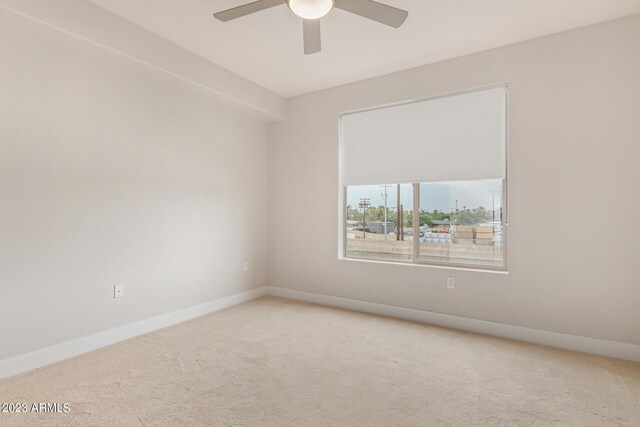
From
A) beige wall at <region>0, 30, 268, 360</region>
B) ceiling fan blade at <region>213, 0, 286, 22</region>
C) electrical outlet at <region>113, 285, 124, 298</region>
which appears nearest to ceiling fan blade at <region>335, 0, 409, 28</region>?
ceiling fan blade at <region>213, 0, 286, 22</region>

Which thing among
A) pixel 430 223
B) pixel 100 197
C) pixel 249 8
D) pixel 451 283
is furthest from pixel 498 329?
pixel 100 197

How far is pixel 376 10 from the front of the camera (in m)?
2.10

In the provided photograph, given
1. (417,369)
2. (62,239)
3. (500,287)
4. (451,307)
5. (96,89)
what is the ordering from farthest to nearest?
1. (451,307)
2. (500,287)
3. (96,89)
4. (62,239)
5. (417,369)

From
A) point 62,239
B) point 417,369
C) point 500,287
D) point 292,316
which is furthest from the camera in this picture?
point 292,316

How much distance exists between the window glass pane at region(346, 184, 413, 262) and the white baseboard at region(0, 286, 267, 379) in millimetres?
1820

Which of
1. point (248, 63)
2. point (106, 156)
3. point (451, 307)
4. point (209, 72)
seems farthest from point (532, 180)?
point (106, 156)

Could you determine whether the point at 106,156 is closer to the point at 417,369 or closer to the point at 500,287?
the point at 417,369

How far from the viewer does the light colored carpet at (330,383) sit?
6.16 ft

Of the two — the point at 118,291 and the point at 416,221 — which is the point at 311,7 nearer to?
the point at 416,221

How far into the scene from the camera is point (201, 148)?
12.3 feet

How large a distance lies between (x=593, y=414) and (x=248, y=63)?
4.02 m

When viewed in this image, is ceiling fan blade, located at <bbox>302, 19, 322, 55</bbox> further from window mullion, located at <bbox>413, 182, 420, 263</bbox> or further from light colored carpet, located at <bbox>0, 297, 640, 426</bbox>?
light colored carpet, located at <bbox>0, 297, 640, 426</bbox>

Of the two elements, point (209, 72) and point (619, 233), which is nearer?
point (619, 233)

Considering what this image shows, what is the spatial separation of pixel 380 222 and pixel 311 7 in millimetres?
2588
